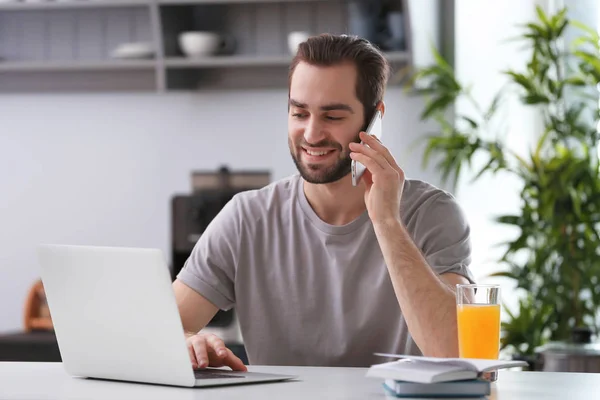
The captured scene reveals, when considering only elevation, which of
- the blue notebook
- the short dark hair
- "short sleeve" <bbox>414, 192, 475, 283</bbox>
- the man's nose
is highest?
the short dark hair

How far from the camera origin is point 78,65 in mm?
4348

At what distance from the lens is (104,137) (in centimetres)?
459

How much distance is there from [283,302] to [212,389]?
0.71m

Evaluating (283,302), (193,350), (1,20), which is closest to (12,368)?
(193,350)

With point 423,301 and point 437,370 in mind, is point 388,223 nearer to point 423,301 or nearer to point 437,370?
point 423,301

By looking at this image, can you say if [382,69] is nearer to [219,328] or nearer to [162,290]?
[162,290]

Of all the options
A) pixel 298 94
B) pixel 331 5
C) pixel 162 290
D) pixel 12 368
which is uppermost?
pixel 331 5

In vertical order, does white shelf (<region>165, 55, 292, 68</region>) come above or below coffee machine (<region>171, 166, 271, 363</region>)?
above

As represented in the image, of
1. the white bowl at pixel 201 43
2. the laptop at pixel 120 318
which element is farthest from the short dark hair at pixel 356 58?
the white bowl at pixel 201 43

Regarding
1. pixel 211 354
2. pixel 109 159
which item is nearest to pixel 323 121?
pixel 211 354

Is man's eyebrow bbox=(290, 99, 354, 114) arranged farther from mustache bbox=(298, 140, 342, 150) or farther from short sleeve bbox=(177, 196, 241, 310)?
short sleeve bbox=(177, 196, 241, 310)

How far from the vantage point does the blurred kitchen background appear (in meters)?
4.07

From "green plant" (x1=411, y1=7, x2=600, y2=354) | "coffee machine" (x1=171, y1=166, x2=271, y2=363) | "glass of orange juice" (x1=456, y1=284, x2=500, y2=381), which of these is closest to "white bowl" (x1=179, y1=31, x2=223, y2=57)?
"coffee machine" (x1=171, y1=166, x2=271, y2=363)

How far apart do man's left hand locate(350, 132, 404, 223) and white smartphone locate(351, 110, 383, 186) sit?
3 cm
